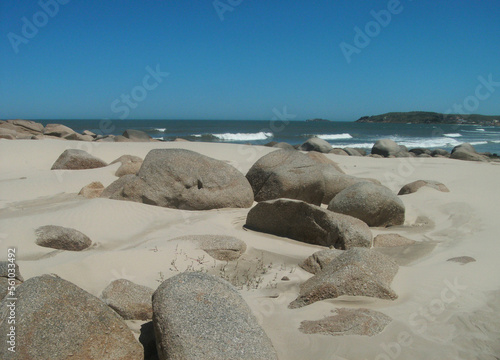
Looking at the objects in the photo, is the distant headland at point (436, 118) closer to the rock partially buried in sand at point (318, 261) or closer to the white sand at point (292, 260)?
the white sand at point (292, 260)

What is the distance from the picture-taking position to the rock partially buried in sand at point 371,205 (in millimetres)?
7918

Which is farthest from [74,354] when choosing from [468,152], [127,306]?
[468,152]

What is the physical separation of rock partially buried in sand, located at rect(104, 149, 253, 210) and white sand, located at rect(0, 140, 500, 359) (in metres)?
0.28

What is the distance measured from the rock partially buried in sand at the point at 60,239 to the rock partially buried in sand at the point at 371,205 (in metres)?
4.40

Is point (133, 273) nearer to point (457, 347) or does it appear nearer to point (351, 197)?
point (457, 347)

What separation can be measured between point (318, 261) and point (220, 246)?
1.30 metres

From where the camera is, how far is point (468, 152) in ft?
78.4

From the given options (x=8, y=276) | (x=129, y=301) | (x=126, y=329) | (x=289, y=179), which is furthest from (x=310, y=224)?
(x=8, y=276)

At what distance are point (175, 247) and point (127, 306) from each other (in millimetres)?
1906

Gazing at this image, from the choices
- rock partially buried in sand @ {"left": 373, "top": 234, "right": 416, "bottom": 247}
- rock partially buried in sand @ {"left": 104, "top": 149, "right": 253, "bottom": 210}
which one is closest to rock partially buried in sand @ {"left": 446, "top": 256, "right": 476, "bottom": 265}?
rock partially buried in sand @ {"left": 373, "top": 234, "right": 416, "bottom": 247}

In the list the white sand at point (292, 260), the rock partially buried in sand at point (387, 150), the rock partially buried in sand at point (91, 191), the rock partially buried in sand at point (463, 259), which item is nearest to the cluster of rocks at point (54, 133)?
the rock partially buried in sand at point (387, 150)

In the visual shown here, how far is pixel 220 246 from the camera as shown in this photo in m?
5.89

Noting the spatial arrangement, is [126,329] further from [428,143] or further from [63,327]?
[428,143]

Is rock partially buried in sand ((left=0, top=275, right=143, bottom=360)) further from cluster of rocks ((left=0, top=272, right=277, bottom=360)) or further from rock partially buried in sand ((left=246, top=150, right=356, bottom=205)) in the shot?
rock partially buried in sand ((left=246, top=150, right=356, bottom=205))
